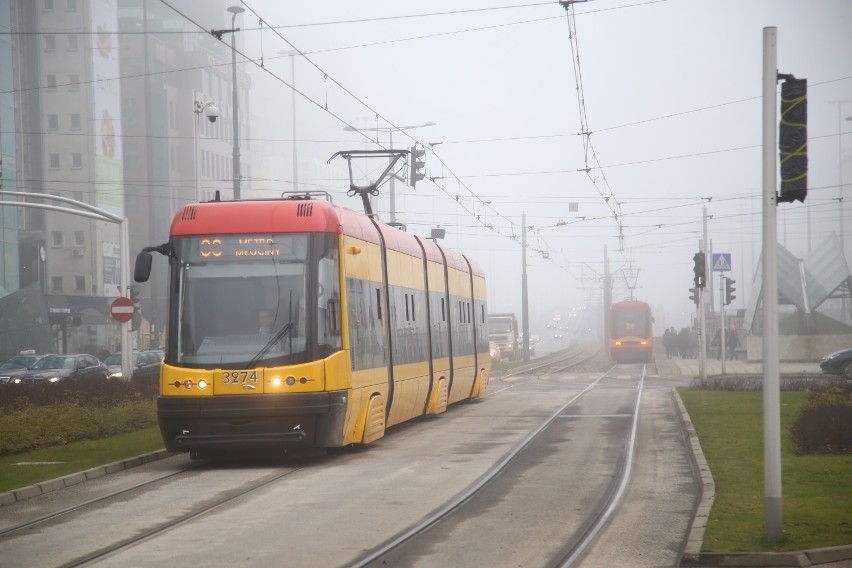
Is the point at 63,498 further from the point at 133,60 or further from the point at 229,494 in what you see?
the point at 133,60

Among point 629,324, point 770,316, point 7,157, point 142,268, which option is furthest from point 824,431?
point 7,157

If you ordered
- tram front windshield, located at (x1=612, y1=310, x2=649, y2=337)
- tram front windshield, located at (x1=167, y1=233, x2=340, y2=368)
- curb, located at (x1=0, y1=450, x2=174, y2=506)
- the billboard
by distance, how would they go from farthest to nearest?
the billboard → tram front windshield, located at (x1=612, y1=310, x2=649, y2=337) → tram front windshield, located at (x1=167, y1=233, x2=340, y2=368) → curb, located at (x1=0, y1=450, x2=174, y2=506)

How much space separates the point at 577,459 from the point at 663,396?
16014mm

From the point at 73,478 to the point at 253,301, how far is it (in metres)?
3.00

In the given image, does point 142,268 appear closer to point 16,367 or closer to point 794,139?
point 794,139

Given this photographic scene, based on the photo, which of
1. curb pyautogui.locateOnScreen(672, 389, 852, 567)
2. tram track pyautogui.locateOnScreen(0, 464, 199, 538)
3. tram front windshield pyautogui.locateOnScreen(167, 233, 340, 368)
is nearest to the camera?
curb pyautogui.locateOnScreen(672, 389, 852, 567)

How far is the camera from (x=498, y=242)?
145 metres

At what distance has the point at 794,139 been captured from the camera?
937 cm

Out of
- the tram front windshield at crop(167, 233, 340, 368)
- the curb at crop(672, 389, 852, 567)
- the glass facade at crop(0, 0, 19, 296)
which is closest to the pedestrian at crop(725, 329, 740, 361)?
the glass facade at crop(0, 0, 19, 296)

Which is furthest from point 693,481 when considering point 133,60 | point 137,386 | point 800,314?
point 133,60

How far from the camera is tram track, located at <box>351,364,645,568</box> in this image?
9.24m

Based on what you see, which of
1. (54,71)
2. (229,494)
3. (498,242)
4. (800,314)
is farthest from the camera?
(498,242)

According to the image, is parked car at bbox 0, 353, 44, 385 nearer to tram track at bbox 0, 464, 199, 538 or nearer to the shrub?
tram track at bbox 0, 464, 199, 538

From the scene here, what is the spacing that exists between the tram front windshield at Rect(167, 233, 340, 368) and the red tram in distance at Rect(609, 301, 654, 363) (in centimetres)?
5005
